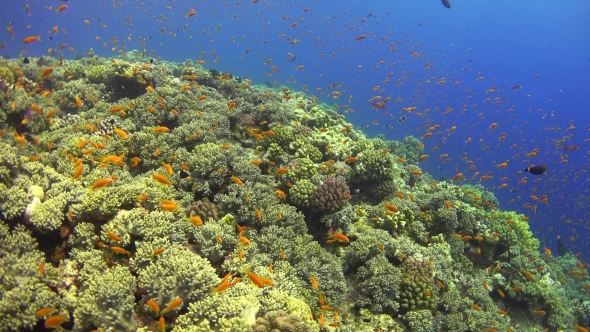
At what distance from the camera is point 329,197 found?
6.96 meters

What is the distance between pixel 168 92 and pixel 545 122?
159613 millimetres

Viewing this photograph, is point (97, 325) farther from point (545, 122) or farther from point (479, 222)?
point (545, 122)

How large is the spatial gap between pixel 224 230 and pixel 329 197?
270cm

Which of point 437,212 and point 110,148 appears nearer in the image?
point 110,148

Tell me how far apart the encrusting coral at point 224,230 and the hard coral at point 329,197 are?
0.04m

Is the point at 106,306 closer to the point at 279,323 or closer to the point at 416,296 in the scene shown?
the point at 279,323

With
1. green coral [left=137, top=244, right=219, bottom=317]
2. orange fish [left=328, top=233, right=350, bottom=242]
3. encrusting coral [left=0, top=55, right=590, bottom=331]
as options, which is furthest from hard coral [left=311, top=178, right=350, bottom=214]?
green coral [left=137, top=244, right=219, bottom=317]

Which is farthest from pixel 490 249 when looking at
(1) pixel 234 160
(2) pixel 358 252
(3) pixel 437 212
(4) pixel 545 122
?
(4) pixel 545 122

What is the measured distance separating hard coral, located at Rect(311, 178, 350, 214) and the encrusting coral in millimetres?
35

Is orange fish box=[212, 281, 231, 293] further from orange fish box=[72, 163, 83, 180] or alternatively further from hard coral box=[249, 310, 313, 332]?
orange fish box=[72, 163, 83, 180]

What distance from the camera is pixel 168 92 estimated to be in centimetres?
980

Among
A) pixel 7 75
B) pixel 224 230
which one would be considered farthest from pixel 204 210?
pixel 7 75

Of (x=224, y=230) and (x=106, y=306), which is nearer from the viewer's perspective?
(x=106, y=306)

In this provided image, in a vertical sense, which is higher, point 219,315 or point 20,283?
point 219,315
